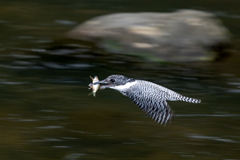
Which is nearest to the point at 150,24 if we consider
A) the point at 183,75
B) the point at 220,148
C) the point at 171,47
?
the point at 171,47

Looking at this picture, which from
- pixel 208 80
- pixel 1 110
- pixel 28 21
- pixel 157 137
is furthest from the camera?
pixel 28 21

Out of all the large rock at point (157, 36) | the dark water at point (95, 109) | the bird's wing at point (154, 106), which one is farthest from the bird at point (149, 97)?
the large rock at point (157, 36)

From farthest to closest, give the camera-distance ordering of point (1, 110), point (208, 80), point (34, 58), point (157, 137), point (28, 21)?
point (28, 21), point (34, 58), point (208, 80), point (1, 110), point (157, 137)

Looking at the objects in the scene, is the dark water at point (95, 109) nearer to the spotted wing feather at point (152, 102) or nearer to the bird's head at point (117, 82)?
the spotted wing feather at point (152, 102)

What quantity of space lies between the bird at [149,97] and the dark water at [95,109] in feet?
2.02

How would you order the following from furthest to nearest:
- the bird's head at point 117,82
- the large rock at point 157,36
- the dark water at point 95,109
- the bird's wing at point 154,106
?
the large rock at point 157,36, the dark water at point 95,109, the bird's head at point 117,82, the bird's wing at point 154,106

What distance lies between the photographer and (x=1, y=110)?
22.1 ft

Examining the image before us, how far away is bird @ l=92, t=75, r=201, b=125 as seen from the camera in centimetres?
522

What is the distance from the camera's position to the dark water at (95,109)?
5727 mm

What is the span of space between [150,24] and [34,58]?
2.39m

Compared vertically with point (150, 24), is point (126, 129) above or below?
below

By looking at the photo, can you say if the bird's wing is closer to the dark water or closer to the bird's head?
the bird's head

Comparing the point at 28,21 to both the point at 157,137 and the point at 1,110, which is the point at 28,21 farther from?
the point at 157,137

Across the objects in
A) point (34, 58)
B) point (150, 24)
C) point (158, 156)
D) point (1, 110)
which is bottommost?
point (158, 156)
